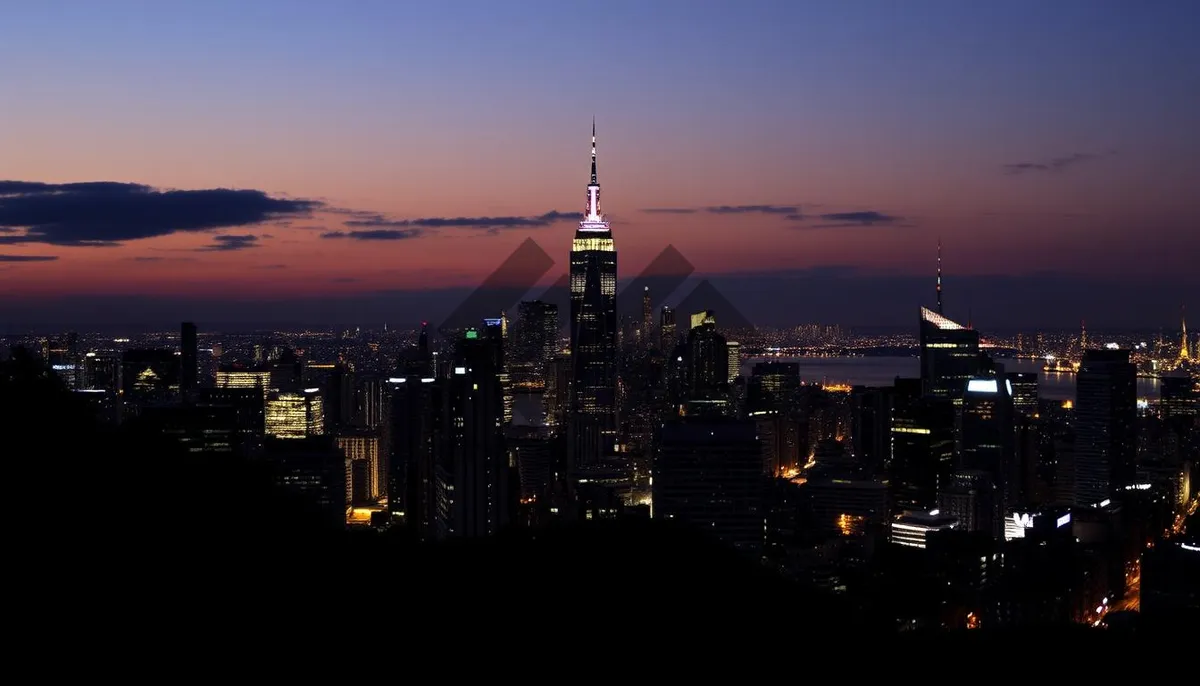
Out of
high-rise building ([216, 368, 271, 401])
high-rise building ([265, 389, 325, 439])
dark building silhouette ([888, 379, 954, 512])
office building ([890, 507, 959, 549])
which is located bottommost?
office building ([890, 507, 959, 549])

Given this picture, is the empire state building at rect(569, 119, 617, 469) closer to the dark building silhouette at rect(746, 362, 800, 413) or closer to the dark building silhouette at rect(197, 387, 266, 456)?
the dark building silhouette at rect(746, 362, 800, 413)

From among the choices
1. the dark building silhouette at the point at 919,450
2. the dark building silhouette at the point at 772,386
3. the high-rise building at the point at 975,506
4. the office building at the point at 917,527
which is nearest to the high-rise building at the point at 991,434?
the dark building silhouette at the point at 919,450

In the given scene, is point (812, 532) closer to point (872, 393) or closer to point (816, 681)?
point (872, 393)

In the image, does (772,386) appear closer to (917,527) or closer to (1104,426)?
(1104,426)

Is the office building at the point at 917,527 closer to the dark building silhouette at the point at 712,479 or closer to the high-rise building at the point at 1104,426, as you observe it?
the dark building silhouette at the point at 712,479

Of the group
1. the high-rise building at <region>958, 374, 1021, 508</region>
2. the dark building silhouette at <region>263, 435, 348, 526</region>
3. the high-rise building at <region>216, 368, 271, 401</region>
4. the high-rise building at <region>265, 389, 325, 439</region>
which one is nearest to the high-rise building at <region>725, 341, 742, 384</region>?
the high-rise building at <region>958, 374, 1021, 508</region>

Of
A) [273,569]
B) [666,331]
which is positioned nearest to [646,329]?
[666,331]

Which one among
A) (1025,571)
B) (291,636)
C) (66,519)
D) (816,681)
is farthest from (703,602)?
(1025,571)
